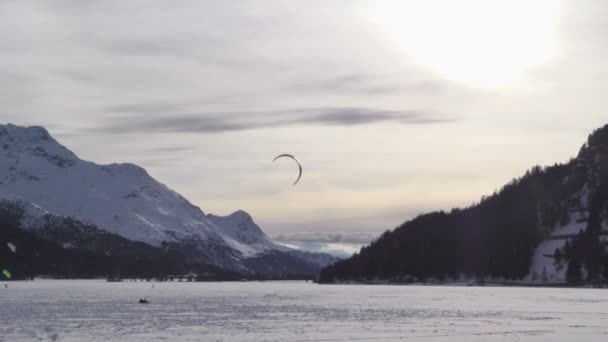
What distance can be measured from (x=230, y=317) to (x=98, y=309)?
36.9 m

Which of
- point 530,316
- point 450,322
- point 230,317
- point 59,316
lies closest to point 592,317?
point 530,316

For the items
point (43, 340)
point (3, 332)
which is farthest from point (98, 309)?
point (43, 340)

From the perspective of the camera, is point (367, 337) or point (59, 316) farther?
point (59, 316)

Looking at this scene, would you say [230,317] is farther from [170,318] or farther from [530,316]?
[530,316]

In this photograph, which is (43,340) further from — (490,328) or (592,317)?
(592,317)

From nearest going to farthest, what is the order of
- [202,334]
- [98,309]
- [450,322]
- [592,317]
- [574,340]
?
[574,340] → [202,334] → [450,322] → [592,317] → [98,309]

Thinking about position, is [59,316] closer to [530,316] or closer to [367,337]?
[367,337]

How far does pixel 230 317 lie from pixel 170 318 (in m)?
9.67

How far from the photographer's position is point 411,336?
114 m

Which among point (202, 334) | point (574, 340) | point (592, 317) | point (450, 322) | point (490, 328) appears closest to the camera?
point (574, 340)

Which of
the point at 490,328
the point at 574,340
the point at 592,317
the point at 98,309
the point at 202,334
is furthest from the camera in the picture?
the point at 98,309

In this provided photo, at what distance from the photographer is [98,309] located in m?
181

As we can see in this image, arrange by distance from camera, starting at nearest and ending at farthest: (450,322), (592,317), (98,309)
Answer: (450,322) → (592,317) → (98,309)

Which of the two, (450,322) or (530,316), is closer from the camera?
(450,322)
